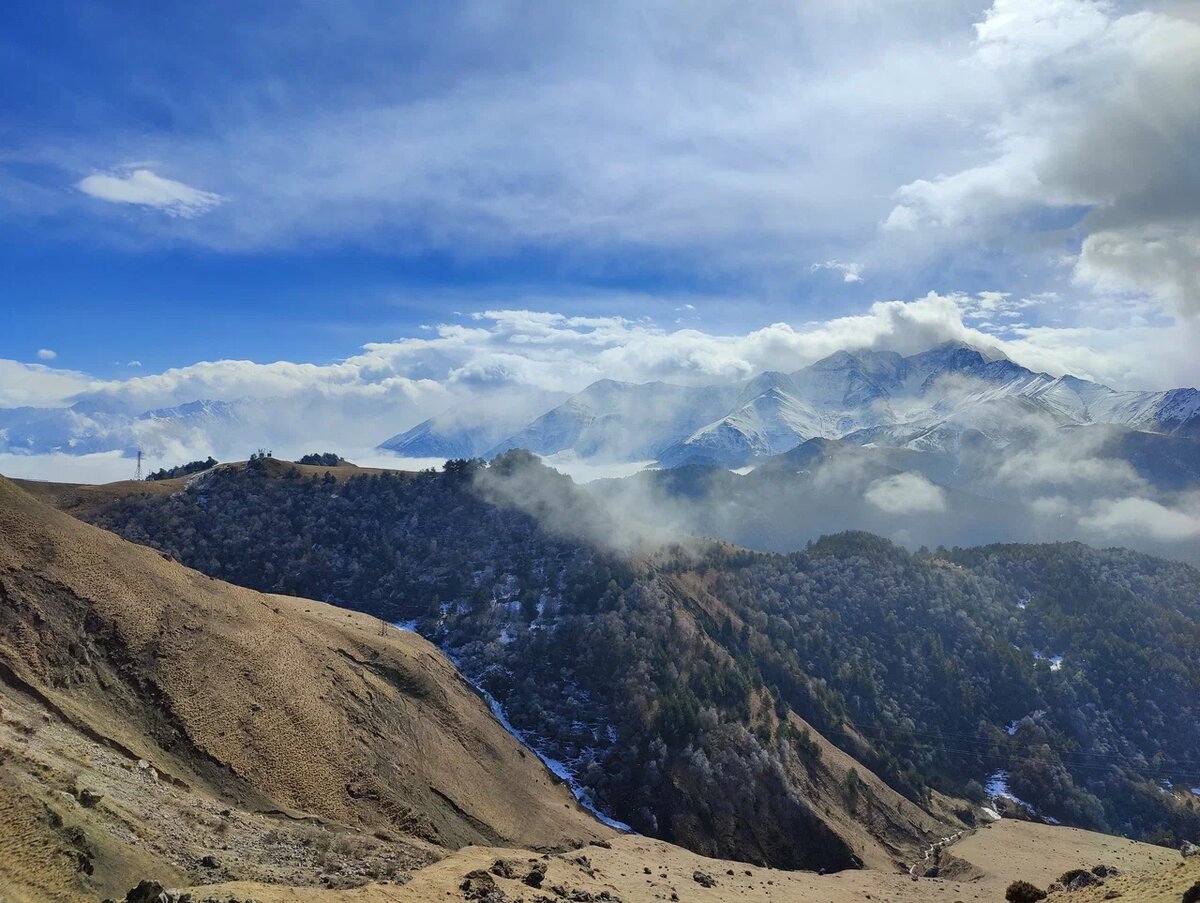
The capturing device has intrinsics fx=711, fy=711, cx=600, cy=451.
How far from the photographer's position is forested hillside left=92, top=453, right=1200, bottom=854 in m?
113

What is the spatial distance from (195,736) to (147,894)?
103ft

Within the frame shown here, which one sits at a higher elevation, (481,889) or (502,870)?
(481,889)

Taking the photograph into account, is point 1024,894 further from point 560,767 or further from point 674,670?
point 674,670

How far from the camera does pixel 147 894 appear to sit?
27.4m

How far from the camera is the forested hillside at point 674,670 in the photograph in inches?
4441

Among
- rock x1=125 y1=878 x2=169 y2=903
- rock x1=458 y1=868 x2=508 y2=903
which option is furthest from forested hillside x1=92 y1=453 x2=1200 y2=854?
rock x1=125 y1=878 x2=169 y2=903

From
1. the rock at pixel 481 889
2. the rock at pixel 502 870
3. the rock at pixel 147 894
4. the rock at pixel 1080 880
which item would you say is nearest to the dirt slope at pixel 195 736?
the rock at pixel 147 894

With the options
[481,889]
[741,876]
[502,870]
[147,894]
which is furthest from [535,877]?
[741,876]

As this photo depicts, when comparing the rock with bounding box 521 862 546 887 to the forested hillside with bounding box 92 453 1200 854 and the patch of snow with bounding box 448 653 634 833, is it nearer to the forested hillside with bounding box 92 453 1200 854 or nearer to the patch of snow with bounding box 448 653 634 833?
the patch of snow with bounding box 448 653 634 833

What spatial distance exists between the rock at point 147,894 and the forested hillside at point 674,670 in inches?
3309

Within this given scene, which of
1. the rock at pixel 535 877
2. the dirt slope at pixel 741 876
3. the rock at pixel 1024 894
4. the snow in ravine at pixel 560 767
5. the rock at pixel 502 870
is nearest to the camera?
the rock at pixel 1024 894

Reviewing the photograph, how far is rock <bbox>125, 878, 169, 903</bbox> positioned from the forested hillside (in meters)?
84.0

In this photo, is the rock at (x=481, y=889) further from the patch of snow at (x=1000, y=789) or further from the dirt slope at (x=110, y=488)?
the dirt slope at (x=110, y=488)

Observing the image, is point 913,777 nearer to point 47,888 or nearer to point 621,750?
point 621,750
